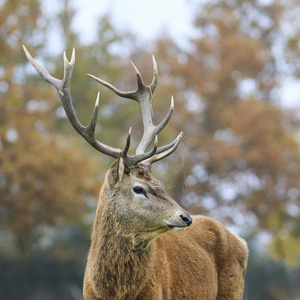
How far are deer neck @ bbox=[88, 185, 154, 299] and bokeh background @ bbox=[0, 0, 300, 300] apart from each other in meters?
11.6

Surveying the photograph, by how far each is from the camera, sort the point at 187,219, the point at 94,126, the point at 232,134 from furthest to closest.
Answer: the point at 232,134 < the point at 94,126 < the point at 187,219

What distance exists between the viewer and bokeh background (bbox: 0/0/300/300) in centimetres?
1891

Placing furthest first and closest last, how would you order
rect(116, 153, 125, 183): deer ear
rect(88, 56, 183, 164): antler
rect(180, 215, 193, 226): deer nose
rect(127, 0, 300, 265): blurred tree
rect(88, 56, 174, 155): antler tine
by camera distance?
rect(127, 0, 300, 265): blurred tree, rect(88, 56, 174, 155): antler tine, rect(88, 56, 183, 164): antler, rect(116, 153, 125, 183): deer ear, rect(180, 215, 193, 226): deer nose

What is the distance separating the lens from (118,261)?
5934 millimetres

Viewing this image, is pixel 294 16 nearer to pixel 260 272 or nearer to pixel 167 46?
pixel 167 46

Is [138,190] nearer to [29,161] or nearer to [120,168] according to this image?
[120,168]

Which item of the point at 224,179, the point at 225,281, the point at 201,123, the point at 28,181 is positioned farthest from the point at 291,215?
the point at 225,281

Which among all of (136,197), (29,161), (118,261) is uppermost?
(29,161)

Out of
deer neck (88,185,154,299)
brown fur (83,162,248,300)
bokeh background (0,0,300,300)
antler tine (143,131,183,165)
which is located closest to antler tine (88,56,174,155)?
antler tine (143,131,183,165)

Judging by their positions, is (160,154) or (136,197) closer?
(136,197)

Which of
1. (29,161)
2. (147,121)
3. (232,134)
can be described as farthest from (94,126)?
(232,134)

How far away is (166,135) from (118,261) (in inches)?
742

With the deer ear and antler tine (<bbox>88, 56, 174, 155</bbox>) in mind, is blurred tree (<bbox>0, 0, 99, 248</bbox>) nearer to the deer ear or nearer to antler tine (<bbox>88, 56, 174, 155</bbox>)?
antler tine (<bbox>88, 56, 174, 155</bbox>)

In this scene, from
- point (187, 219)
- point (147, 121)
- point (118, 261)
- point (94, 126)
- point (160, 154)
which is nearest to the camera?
point (187, 219)
